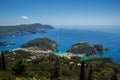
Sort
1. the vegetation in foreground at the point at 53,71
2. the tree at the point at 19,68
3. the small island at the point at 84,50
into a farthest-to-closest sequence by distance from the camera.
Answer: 1. the small island at the point at 84,50
2. the tree at the point at 19,68
3. the vegetation in foreground at the point at 53,71

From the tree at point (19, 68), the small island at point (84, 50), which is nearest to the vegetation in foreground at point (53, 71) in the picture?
the tree at point (19, 68)

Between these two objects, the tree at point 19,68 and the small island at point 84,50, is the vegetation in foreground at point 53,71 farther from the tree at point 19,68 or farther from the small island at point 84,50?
the small island at point 84,50

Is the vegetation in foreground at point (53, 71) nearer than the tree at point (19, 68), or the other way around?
the vegetation in foreground at point (53, 71)

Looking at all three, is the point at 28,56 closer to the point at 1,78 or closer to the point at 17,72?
the point at 17,72

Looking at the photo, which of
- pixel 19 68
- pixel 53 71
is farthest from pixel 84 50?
pixel 19 68

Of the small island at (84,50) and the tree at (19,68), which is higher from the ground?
the tree at (19,68)

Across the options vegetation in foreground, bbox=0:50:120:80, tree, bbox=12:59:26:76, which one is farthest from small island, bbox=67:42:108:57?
tree, bbox=12:59:26:76

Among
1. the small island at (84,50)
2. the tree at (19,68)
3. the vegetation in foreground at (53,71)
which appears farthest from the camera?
the small island at (84,50)

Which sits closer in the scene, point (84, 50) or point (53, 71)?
point (53, 71)

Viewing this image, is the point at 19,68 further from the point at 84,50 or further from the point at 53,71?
the point at 84,50

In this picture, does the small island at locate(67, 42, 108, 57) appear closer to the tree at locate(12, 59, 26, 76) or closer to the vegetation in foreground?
the vegetation in foreground

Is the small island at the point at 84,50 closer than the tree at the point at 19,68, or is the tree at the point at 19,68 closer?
the tree at the point at 19,68
